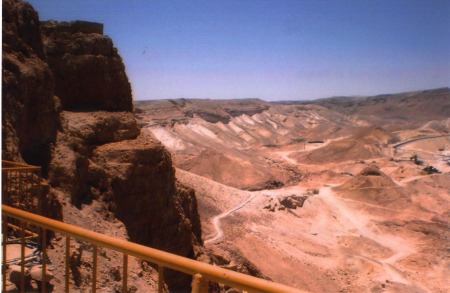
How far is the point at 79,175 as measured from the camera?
10.6 m

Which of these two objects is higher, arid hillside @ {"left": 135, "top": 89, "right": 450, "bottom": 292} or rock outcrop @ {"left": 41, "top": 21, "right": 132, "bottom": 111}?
rock outcrop @ {"left": 41, "top": 21, "right": 132, "bottom": 111}

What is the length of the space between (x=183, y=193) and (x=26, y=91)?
297 inches

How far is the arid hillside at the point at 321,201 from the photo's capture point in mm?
22531

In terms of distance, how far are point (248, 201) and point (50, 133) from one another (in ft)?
83.7

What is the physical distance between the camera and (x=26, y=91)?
30.6 ft

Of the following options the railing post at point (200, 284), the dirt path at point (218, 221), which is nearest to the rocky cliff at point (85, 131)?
the railing post at point (200, 284)

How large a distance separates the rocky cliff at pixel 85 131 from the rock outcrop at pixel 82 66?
0.10 ft

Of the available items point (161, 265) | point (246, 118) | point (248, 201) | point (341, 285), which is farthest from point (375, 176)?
point (246, 118)

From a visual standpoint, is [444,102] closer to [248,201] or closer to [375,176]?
[375,176]

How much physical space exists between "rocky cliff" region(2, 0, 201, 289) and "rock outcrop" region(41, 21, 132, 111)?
0.03m

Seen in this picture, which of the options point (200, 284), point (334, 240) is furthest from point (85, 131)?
point (334, 240)

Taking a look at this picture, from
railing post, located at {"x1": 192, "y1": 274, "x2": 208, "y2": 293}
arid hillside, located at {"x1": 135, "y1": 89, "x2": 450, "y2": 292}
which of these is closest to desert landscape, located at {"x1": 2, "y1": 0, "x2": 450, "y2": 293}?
arid hillside, located at {"x1": 135, "y1": 89, "x2": 450, "y2": 292}

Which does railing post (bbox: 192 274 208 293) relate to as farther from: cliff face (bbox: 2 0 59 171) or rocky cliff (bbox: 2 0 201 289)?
cliff face (bbox: 2 0 59 171)

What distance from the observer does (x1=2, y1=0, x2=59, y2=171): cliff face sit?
868 cm
